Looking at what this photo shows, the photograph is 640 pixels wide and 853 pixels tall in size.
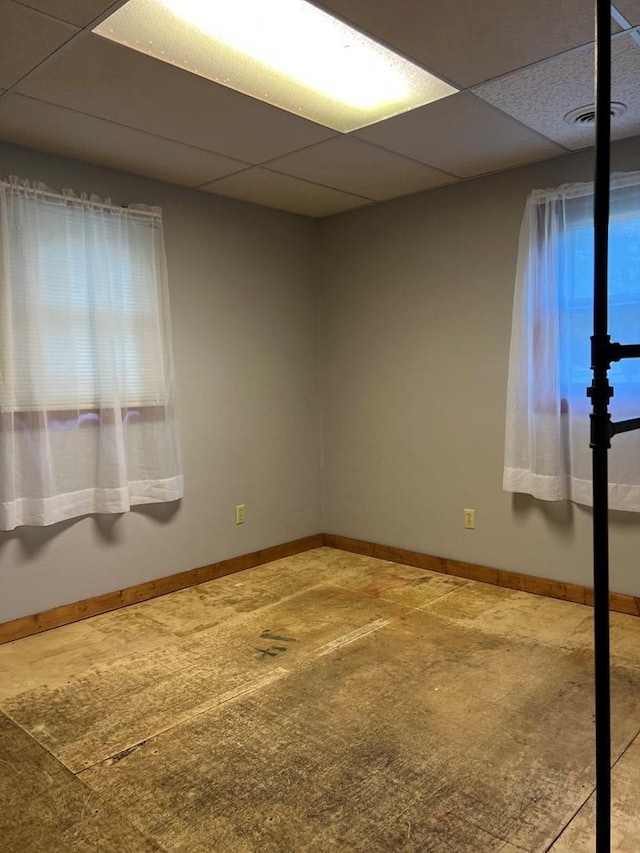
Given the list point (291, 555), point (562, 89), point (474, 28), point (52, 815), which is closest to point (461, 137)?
point (562, 89)

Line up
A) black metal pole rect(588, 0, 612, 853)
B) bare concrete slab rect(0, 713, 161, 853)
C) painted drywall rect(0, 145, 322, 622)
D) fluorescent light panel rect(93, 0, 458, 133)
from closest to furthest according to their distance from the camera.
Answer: black metal pole rect(588, 0, 612, 853) < bare concrete slab rect(0, 713, 161, 853) < fluorescent light panel rect(93, 0, 458, 133) < painted drywall rect(0, 145, 322, 622)

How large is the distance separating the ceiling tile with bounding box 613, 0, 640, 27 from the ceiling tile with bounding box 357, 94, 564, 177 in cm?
64

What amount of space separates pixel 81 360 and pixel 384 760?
2314mm

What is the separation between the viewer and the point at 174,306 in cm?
368

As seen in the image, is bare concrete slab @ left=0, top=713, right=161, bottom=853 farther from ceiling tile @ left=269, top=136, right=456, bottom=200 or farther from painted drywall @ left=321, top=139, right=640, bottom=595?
ceiling tile @ left=269, top=136, right=456, bottom=200

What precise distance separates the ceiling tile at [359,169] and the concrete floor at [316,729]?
7.65ft

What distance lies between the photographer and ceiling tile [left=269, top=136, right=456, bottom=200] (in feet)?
10.2

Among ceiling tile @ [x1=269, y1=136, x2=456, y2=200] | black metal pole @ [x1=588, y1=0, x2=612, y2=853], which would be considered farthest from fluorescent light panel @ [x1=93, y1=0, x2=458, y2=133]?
black metal pole @ [x1=588, y1=0, x2=612, y2=853]

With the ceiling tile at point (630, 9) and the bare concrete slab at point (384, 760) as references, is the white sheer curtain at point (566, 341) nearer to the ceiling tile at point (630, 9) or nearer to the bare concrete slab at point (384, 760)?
the bare concrete slab at point (384, 760)

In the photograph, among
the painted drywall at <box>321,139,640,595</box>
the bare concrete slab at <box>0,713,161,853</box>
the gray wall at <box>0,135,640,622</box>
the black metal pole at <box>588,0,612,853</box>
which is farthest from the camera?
the painted drywall at <box>321,139,640,595</box>

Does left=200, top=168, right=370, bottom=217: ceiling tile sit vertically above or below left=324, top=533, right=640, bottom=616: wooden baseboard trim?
above

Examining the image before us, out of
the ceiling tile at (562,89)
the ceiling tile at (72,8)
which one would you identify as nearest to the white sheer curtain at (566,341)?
the ceiling tile at (562,89)

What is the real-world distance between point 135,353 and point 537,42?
7.66 feet

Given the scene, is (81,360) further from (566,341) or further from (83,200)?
(566,341)
